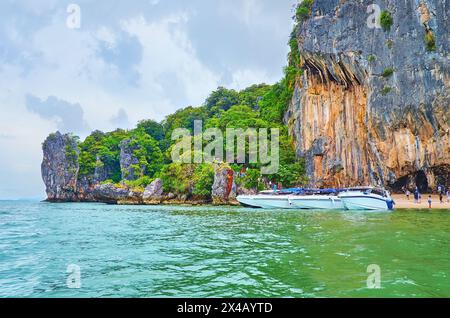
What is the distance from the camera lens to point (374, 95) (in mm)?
35719

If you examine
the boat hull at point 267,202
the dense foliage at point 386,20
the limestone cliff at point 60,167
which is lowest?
the boat hull at point 267,202

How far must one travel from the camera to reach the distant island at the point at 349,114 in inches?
1259

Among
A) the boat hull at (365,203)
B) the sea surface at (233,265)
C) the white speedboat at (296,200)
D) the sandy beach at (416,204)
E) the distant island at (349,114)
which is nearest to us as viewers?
the sea surface at (233,265)

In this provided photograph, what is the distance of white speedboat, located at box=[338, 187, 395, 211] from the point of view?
1159 inches

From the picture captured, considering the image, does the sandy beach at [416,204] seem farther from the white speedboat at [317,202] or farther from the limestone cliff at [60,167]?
the limestone cliff at [60,167]

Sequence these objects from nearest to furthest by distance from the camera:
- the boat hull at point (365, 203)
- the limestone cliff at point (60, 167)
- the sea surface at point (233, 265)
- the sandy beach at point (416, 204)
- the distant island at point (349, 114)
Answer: the sea surface at point (233, 265), the sandy beach at point (416, 204), the boat hull at point (365, 203), the distant island at point (349, 114), the limestone cliff at point (60, 167)

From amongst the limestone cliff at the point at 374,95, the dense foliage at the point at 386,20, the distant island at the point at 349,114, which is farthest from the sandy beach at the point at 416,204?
the dense foliage at the point at 386,20

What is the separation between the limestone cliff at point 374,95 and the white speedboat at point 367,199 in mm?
6327

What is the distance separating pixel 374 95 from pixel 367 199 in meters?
12.2

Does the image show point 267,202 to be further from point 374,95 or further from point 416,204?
point 374,95

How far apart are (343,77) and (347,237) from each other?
104 ft

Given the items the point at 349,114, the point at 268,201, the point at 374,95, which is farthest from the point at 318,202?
the point at 349,114

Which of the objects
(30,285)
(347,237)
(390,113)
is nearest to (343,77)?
(390,113)

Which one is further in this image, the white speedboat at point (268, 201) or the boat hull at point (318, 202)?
the white speedboat at point (268, 201)
